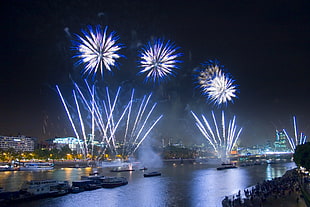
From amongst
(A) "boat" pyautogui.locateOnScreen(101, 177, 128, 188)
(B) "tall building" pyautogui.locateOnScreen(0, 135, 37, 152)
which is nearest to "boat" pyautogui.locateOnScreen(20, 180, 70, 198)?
(A) "boat" pyautogui.locateOnScreen(101, 177, 128, 188)

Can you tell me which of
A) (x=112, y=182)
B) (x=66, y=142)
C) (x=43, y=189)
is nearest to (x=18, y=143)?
(x=66, y=142)

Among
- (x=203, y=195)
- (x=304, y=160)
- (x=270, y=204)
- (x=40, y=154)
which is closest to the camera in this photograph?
(x=270, y=204)

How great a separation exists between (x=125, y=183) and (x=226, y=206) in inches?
605

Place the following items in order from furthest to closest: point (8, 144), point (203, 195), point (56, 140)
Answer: point (56, 140) < point (8, 144) < point (203, 195)

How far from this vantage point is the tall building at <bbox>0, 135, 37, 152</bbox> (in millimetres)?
118062

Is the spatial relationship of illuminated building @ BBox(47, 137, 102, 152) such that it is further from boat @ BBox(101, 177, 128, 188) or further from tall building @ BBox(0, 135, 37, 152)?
boat @ BBox(101, 177, 128, 188)

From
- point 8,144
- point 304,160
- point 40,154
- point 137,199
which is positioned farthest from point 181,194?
point 8,144

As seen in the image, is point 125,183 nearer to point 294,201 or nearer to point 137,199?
point 137,199

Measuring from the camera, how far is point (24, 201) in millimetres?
21250

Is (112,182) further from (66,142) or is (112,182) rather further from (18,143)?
(66,142)

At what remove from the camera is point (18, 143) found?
123 metres

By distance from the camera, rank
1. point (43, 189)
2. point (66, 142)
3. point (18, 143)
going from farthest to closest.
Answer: point (66, 142) → point (18, 143) → point (43, 189)

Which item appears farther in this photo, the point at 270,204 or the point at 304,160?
the point at 304,160

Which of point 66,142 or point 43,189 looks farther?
point 66,142
